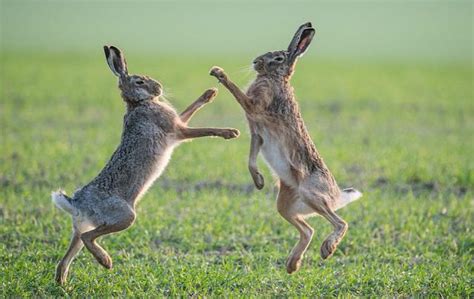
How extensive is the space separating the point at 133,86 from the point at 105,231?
5.41 feet

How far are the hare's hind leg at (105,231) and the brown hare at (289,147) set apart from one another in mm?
1313

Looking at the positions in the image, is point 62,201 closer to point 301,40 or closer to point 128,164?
point 128,164

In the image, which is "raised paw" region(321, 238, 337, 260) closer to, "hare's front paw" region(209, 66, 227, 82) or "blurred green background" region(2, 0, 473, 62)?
"hare's front paw" region(209, 66, 227, 82)

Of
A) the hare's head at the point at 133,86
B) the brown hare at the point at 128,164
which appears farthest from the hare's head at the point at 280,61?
the hare's head at the point at 133,86

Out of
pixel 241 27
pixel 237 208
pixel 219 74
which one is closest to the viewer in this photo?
pixel 219 74

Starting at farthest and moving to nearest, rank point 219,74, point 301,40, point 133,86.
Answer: point 133,86 → point 301,40 → point 219,74

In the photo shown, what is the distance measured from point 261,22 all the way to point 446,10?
17.6 metres

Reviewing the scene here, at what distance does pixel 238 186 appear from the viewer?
42.9ft

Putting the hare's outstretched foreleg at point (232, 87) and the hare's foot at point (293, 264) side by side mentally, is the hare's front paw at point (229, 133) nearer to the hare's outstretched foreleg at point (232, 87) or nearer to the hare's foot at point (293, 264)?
the hare's outstretched foreleg at point (232, 87)

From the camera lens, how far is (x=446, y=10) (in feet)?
241

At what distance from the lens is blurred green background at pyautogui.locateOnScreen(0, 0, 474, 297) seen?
8359 mm

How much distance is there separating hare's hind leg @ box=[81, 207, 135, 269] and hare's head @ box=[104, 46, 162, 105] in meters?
1.32

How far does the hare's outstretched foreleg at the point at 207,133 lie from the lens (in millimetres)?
8195

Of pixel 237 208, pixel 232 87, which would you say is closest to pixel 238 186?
pixel 237 208
